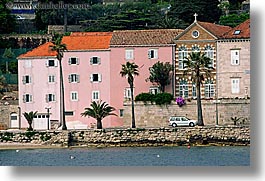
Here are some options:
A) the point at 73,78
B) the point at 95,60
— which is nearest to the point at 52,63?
the point at 73,78

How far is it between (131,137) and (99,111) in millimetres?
1094

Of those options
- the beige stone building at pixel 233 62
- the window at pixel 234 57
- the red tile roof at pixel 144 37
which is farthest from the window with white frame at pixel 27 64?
the window at pixel 234 57

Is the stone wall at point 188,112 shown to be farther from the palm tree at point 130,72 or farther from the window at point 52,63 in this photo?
the window at point 52,63

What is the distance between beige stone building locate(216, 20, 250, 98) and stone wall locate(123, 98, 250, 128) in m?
0.26

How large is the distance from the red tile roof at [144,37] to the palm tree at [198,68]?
1083 millimetres

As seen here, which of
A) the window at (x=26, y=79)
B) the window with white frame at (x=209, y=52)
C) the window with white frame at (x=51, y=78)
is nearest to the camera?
the window with white frame at (x=209, y=52)

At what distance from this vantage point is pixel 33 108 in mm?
22891

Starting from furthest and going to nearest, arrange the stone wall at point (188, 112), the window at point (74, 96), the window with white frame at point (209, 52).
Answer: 1. the window with white frame at point (209, 52)
2. the window at point (74, 96)
3. the stone wall at point (188, 112)

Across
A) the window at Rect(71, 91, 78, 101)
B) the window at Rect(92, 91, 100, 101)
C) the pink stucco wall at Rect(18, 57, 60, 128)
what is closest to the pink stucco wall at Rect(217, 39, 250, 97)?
the window at Rect(92, 91, 100, 101)

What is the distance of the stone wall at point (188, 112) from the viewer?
71.7 feet

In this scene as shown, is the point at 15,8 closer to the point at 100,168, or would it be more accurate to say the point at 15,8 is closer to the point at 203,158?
the point at 203,158

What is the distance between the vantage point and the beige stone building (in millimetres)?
21609

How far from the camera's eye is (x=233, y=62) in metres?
22.2

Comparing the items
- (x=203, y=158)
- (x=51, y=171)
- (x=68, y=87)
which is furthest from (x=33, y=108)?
(x=51, y=171)
